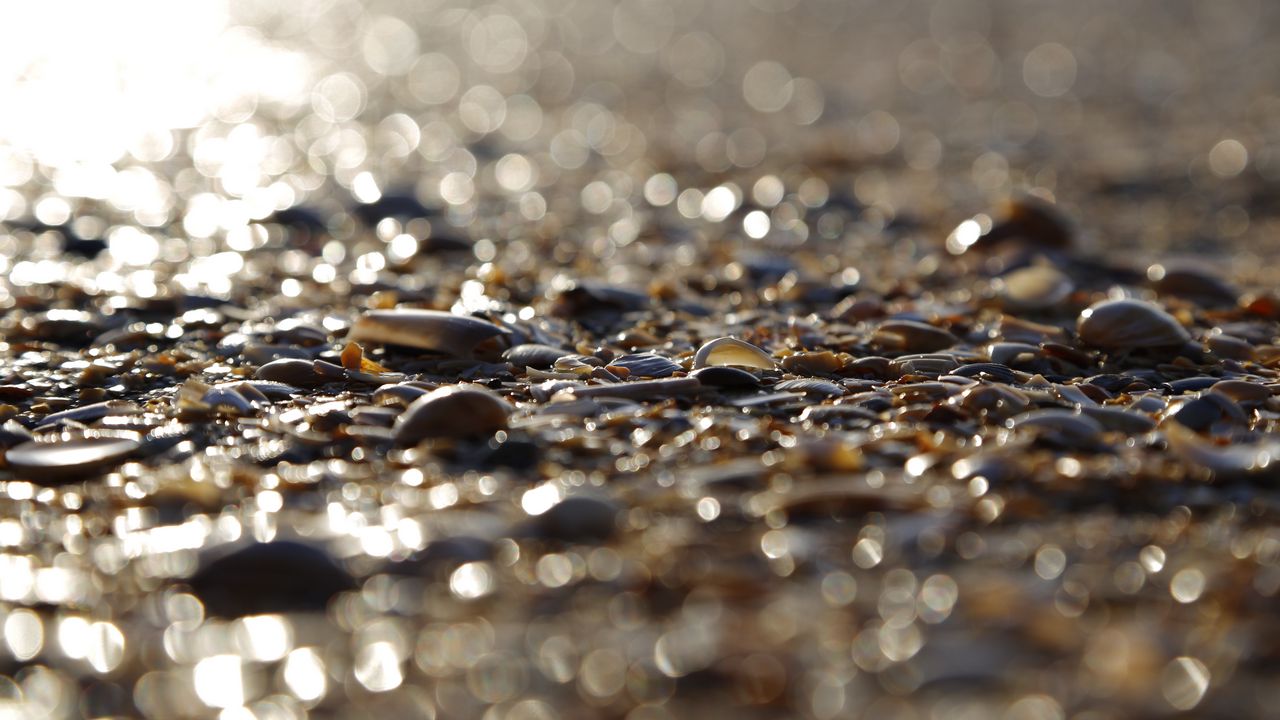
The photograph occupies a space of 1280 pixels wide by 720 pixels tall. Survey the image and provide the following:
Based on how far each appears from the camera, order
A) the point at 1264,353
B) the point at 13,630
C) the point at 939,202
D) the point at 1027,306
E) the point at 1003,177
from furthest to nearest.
Result: the point at 1003,177 → the point at 939,202 → the point at 1027,306 → the point at 1264,353 → the point at 13,630

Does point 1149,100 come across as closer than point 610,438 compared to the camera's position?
No

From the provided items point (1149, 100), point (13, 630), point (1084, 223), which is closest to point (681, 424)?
point (13, 630)

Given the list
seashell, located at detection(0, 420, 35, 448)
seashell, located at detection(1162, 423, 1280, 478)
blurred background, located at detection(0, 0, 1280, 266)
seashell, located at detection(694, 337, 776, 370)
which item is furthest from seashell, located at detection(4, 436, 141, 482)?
blurred background, located at detection(0, 0, 1280, 266)

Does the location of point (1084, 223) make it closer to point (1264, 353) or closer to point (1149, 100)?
point (1264, 353)

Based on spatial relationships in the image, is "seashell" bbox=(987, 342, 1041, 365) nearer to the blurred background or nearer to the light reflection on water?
the light reflection on water

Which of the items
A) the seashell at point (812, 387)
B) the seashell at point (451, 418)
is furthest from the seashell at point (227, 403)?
the seashell at point (812, 387)
